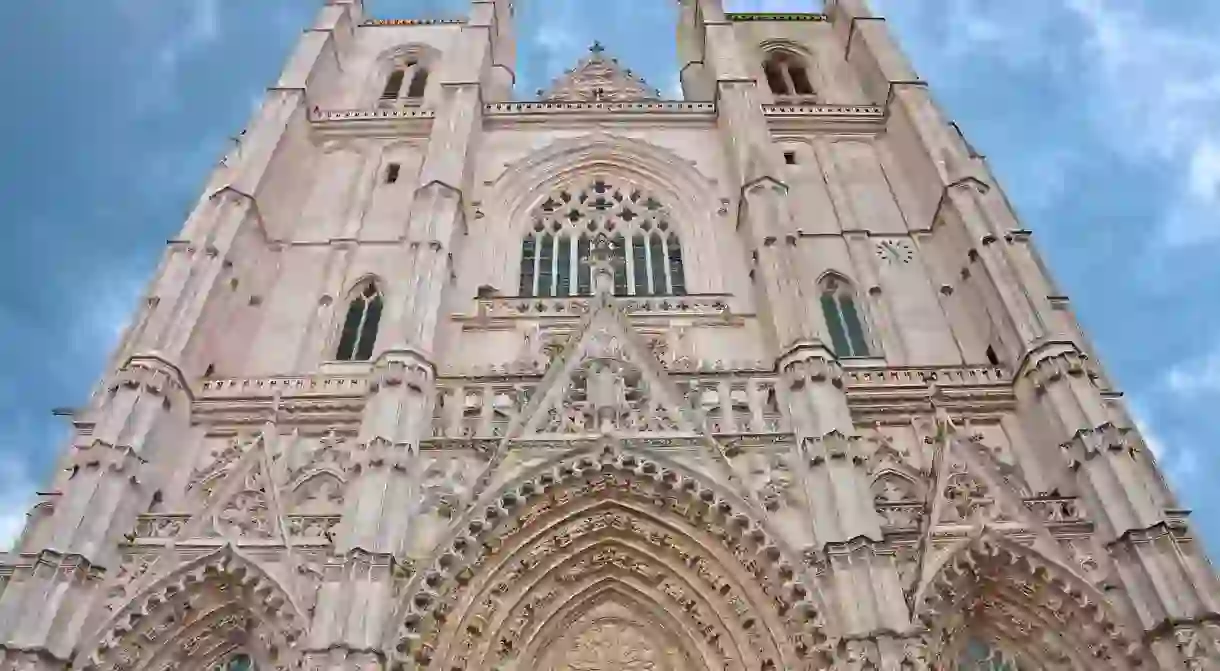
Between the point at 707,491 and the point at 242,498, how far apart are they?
6.04 metres

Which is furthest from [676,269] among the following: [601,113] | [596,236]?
[601,113]

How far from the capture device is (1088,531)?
1167 cm

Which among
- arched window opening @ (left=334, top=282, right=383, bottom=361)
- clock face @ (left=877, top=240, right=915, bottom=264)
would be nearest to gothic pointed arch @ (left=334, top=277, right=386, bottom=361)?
arched window opening @ (left=334, top=282, right=383, bottom=361)

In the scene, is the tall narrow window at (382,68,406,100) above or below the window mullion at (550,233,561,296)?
above

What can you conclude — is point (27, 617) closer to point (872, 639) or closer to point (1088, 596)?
point (872, 639)

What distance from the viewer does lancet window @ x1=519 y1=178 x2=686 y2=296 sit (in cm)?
1705

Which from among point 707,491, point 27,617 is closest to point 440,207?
point 707,491

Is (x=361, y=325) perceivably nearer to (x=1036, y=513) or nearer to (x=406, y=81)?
(x=406, y=81)

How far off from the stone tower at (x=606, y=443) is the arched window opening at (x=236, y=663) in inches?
2.1

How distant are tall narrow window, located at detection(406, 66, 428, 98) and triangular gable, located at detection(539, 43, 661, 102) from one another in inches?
114

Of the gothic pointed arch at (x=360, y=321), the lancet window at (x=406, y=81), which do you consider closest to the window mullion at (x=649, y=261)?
the gothic pointed arch at (x=360, y=321)

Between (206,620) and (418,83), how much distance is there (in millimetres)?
15131

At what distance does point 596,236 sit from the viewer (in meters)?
18.0

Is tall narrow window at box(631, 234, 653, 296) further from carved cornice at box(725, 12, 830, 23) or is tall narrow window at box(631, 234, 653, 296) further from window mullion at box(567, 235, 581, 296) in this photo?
carved cornice at box(725, 12, 830, 23)
